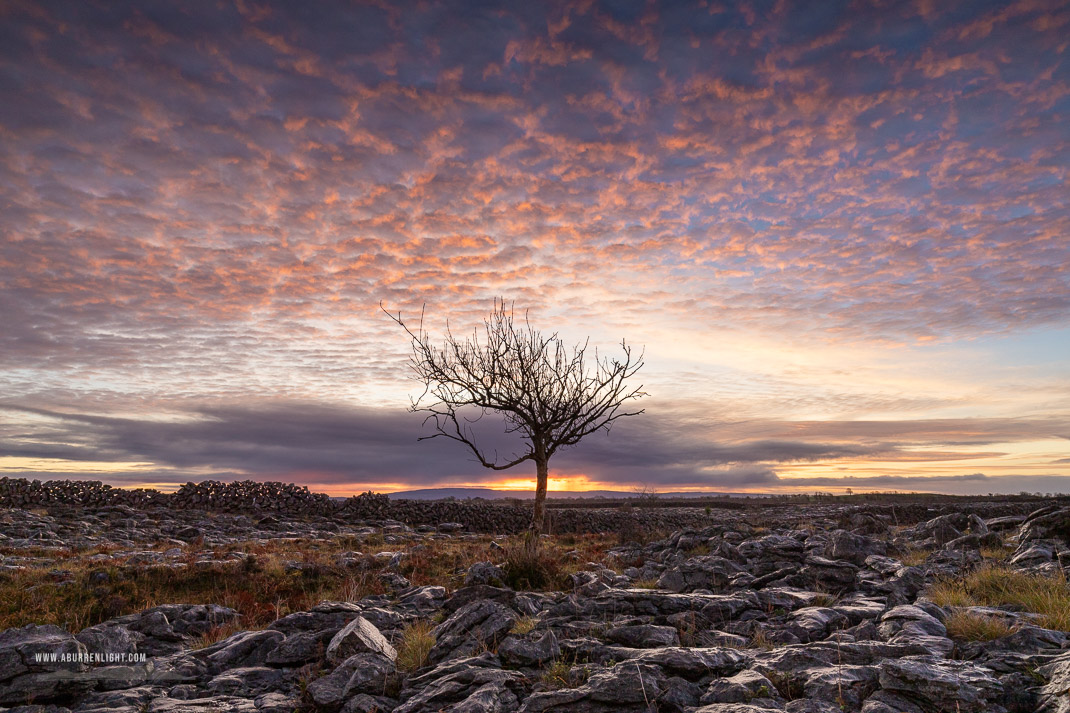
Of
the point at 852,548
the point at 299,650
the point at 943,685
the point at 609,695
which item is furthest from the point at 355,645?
the point at 852,548

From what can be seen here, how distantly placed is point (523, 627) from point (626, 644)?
173cm

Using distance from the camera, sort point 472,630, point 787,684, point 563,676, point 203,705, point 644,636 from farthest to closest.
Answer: point 472,630
point 644,636
point 563,676
point 203,705
point 787,684

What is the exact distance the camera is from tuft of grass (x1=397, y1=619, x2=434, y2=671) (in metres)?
8.84

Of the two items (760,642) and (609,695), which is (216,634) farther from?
(760,642)

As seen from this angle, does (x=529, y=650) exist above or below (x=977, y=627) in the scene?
below

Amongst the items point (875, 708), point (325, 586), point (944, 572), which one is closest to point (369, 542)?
point (325, 586)

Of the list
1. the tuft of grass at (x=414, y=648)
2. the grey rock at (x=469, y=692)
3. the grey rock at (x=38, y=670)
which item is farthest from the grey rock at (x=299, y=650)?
the grey rock at (x=469, y=692)

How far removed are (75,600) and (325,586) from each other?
574cm

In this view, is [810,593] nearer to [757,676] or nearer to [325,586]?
[757,676]

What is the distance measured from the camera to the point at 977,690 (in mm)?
6219

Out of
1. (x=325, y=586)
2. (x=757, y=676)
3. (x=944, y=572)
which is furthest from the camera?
(x=325, y=586)

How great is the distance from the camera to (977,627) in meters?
8.24

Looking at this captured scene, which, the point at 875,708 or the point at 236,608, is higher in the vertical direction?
the point at 875,708

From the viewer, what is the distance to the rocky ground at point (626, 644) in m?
6.70
